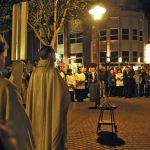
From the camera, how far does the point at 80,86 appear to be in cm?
2455

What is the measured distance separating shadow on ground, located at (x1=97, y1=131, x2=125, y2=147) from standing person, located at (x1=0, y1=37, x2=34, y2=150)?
7.93 meters

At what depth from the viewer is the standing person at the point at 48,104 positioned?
6.84 metres

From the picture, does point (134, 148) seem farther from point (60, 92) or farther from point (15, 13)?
point (15, 13)

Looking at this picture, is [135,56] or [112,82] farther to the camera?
[135,56]

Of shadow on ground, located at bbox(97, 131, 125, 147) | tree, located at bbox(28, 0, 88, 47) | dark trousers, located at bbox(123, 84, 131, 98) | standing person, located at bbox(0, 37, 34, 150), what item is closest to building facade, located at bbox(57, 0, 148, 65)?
tree, located at bbox(28, 0, 88, 47)

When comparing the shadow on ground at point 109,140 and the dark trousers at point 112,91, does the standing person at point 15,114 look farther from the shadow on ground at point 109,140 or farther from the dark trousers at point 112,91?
the dark trousers at point 112,91

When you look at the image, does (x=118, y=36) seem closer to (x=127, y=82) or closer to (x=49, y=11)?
(x=49, y=11)

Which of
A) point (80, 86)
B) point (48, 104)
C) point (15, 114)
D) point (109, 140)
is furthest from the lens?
point (80, 86)

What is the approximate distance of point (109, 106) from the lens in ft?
42.4

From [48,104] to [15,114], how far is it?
12.1 feet

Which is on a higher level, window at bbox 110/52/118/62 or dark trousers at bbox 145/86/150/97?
window at bbox 110/52/118/62

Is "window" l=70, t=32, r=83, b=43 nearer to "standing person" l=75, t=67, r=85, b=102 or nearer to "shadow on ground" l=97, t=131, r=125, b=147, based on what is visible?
"standing person" l=75, t=67, r=85, b=102

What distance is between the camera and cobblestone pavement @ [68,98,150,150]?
10.9 m

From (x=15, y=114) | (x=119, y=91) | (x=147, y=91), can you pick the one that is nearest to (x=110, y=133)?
(x=15, y=114)
